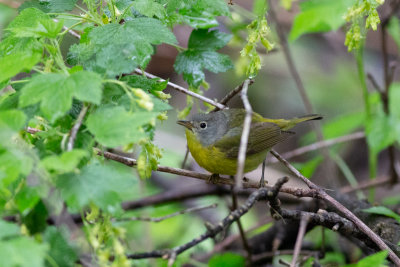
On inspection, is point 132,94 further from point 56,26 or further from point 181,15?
point 181,15

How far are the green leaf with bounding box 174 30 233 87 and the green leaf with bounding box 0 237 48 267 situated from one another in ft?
5.58

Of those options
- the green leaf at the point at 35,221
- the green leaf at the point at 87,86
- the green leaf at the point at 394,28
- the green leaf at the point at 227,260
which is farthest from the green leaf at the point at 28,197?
the green leaf at the point at 394,28

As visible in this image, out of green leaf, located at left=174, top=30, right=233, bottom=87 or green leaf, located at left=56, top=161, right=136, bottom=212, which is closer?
green leaf, located at left=56, top=161, right=136, bottom=212

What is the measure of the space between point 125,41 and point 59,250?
86cm

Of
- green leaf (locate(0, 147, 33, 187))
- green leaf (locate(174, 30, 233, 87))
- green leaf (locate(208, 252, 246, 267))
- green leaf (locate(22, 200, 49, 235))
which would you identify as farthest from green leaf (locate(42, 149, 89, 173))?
green leaf (locate(208, 252, 246, 267))

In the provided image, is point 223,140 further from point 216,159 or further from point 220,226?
point 220,226

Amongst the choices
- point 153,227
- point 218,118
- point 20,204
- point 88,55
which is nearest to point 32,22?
point 88,55

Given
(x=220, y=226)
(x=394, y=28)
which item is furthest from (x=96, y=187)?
(x=394, y=28)

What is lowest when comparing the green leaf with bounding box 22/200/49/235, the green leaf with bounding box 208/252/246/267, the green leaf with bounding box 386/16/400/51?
the green leaf with bounding box 208/252/246/267

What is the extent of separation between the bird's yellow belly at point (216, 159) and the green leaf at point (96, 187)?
2097 millimetres

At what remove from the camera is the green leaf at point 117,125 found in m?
1.64

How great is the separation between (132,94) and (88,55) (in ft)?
1.14

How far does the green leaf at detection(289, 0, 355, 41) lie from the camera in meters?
3.34

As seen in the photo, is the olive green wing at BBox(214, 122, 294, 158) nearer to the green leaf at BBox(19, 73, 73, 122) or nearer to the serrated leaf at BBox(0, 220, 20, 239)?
the green leaf at BBox(19, 73, 73, 122)
